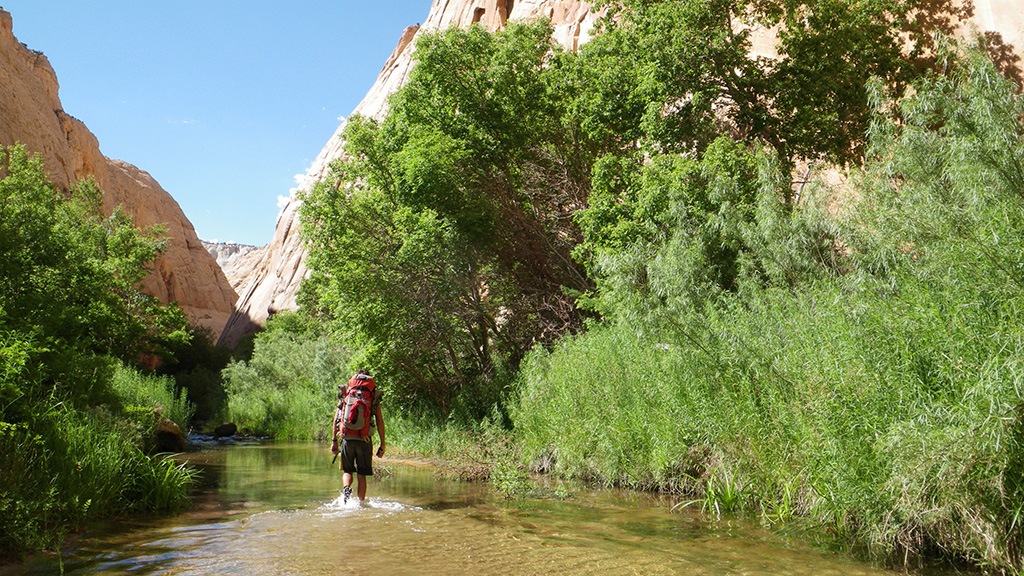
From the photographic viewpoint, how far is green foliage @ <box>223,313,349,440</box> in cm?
2511

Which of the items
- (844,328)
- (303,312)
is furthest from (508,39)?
(303,312)

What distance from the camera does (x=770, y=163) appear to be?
13.0 metres

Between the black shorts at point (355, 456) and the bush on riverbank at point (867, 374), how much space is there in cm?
334

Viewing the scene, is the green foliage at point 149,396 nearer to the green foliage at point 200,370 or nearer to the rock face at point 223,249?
the green foliage at point 200,370

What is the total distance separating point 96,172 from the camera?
54688 millimetres

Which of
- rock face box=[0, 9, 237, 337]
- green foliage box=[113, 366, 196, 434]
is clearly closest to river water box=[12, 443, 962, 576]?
green foliage box=[113, 366, 196, 434]

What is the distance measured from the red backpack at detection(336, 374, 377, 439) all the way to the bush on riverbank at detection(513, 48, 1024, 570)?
336 cm

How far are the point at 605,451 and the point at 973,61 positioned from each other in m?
7.15

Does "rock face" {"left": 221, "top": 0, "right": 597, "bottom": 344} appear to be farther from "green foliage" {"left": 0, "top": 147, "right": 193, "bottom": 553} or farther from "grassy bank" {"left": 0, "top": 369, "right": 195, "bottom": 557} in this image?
"grassy bank" {"left": 0, "top": 369, "right": 195, "bottom": 557}

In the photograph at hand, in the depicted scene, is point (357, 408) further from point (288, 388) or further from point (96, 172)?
point (96, 172)

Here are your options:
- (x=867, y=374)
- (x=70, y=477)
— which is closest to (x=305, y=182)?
(x=70, y=477)

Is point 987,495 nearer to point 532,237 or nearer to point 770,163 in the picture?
point 770,163

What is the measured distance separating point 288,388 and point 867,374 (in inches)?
1122

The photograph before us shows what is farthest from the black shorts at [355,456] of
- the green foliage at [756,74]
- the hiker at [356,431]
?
the green foliage at [756,74]
